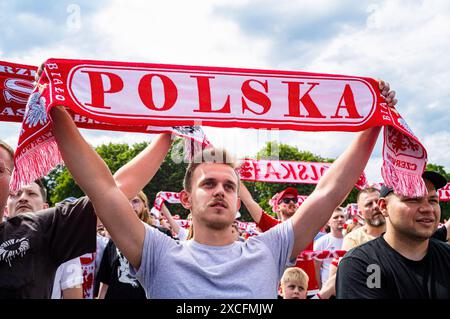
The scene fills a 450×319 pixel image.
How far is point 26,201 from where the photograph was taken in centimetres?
452

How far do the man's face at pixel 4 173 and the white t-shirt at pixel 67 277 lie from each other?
1.44m

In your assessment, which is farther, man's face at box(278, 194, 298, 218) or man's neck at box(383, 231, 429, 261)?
man's face at box(278, 194, 298, 218)

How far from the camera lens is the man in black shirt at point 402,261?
3.30 m

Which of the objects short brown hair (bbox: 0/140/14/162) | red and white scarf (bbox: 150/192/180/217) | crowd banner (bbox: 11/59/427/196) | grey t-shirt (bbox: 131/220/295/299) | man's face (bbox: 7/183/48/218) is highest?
red and white scarf (bbox: 150/192/180/217)

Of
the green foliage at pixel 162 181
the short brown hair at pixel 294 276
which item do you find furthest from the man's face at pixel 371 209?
the green foliage at pixel 162 181

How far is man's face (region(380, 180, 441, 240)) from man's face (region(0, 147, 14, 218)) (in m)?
2.55

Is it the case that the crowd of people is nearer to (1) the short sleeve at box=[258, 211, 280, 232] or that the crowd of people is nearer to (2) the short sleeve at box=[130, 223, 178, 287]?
(2) the short sleeve at box=[130, 223, 178, 287]

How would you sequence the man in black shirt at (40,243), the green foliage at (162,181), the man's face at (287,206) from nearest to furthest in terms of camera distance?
the man in black shirt at (40,243), the man's face at (287,206), the green foliage at (162,181)

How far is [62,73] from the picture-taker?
10.5ft

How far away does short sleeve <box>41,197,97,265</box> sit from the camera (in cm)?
291

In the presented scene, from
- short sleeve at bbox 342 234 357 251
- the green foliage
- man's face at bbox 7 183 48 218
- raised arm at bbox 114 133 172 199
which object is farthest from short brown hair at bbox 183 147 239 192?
the green foliage

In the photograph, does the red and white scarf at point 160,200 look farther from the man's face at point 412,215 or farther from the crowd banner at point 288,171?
the man's face at point 412,215

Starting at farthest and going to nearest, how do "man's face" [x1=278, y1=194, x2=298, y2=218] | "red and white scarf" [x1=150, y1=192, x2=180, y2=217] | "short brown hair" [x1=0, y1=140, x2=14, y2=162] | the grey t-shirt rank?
"red and white scarf" [x1=150, y1=192, x2=180, y2=217] → "man's face" [x1=278, y1=194, x2=298, y2=218] → "short brown hair" [x1=0, y1=140, x2=14, y2=162] → the grey t-shirt

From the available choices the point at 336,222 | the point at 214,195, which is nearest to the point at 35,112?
the point at 214,195
